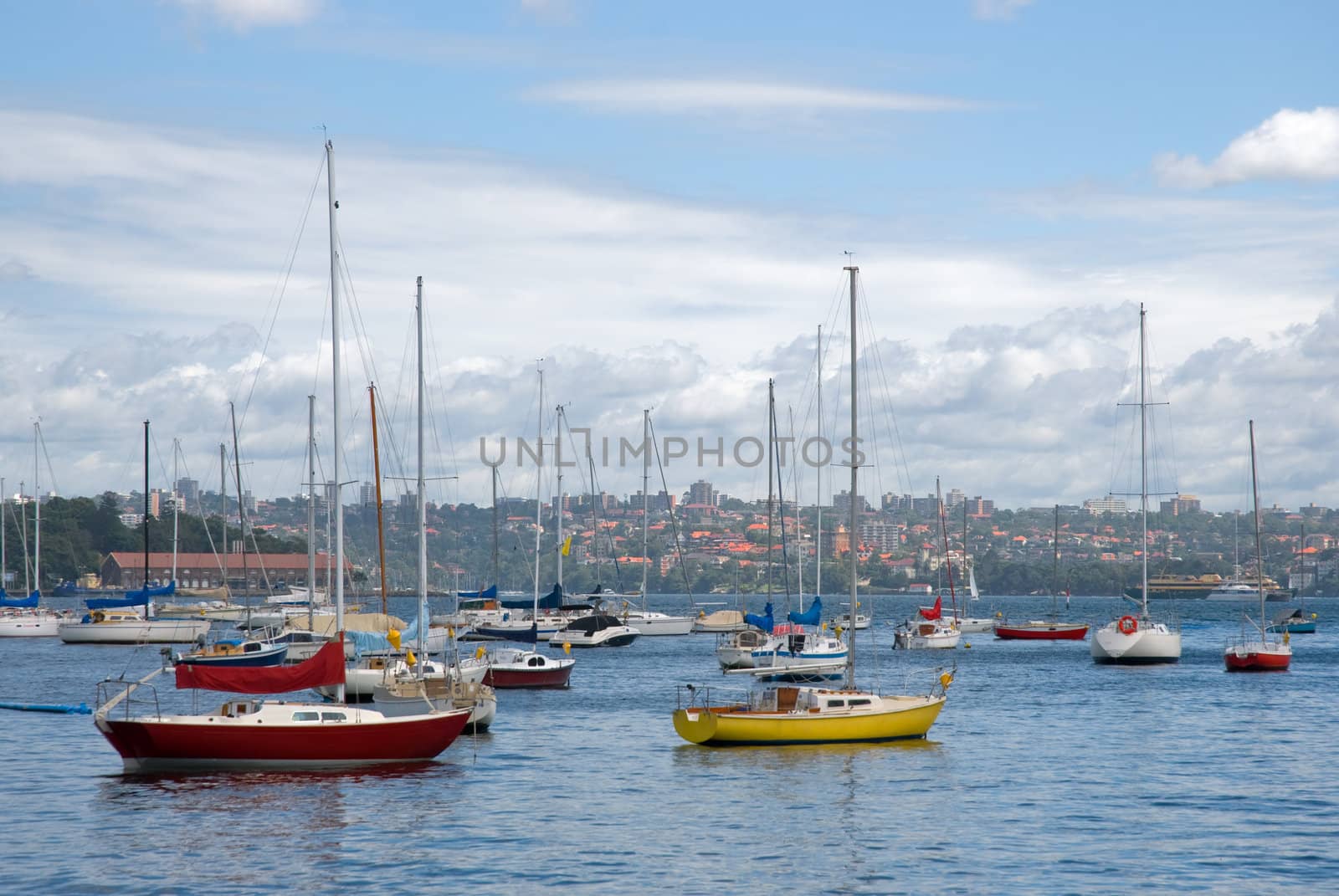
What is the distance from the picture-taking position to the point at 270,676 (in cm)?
4050

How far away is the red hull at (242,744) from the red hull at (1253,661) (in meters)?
56.0

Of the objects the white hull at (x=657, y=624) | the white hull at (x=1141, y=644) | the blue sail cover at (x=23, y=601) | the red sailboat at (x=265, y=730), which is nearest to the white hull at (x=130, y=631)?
the blue sail cover at (x=23, y=601)

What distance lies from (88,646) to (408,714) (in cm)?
6917

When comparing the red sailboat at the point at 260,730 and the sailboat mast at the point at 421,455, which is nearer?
the red sailboat at the point at 260,730

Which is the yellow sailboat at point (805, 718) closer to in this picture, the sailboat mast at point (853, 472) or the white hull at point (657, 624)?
the sailboat mast at point (853, 472)

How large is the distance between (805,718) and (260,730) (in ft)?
53.0

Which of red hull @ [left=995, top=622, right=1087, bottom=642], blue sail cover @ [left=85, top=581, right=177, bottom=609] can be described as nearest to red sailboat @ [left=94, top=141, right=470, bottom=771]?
blue sail cover @ [left=85, top=581, right=177, bottom=609]

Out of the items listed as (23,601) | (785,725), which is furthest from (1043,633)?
(23,601)

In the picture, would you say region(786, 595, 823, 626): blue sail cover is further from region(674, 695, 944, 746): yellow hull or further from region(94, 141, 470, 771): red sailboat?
region(94, 141, 470, 771): red sailboat

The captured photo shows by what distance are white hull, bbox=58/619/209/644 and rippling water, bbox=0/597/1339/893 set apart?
47.5 meters

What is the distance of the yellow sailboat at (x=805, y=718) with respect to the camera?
45375 millimetres

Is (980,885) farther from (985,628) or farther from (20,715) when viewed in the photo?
(985,628)

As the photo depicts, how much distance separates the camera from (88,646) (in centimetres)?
10438

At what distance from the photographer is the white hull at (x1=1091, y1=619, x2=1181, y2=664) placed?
3376 inches
